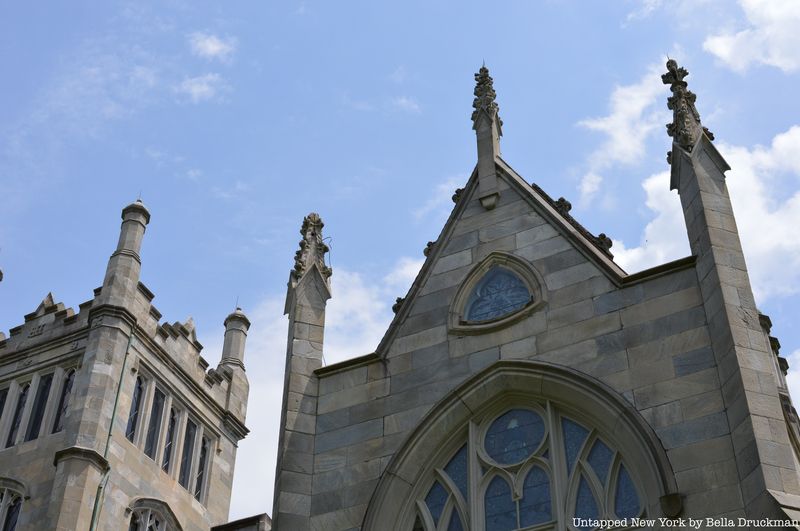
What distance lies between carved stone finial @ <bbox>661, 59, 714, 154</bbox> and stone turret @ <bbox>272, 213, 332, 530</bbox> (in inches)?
189

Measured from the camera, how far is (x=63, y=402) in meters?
33.0

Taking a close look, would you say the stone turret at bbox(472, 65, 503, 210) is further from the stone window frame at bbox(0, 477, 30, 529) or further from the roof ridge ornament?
the stone window frame at bbox(0, 477, 30, 529)

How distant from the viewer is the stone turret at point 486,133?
17547 mm

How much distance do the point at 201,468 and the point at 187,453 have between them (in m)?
0.60

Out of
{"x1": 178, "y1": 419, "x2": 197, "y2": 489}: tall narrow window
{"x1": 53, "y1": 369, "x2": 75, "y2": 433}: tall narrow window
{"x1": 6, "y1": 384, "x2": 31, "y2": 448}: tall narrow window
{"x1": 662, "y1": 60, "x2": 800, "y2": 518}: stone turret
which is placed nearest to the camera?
{"x1": 662, "y1": 60, "x2": 800, "y2": 518}: stone turret

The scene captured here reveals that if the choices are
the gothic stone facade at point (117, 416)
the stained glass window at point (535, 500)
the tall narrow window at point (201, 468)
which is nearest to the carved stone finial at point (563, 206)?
the stained glass window at point (535, 500)

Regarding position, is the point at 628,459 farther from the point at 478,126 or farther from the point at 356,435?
the point at 478,126

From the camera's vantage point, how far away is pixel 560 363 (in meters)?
15.0

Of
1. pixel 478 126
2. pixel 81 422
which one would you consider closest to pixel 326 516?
pixel 478 126

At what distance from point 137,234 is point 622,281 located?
23.1m

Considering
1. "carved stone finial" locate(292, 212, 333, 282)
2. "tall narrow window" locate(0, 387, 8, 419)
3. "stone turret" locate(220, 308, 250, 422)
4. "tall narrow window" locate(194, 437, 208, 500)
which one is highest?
"stone turret" locate(220, 308, 250, 422)

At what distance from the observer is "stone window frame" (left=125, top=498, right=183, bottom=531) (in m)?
31.4

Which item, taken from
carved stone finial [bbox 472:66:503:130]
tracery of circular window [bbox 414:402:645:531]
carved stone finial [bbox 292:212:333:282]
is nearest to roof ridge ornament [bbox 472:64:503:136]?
carved stone finial [bbox 472:66:503:130]

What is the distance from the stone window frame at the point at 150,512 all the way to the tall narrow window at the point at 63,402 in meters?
2.59
